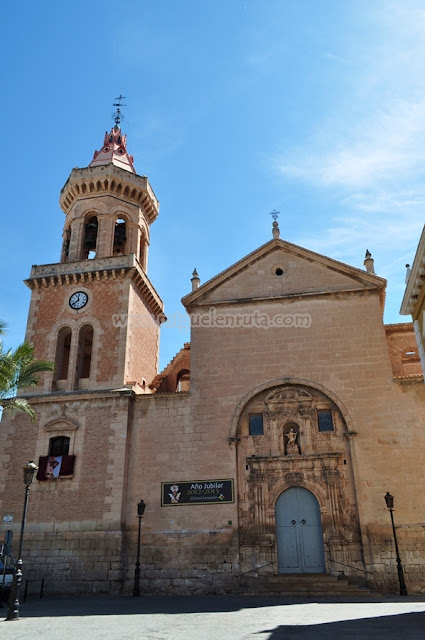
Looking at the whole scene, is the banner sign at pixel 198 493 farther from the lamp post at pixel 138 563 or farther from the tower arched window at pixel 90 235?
the tower arched window at pixel 90 235

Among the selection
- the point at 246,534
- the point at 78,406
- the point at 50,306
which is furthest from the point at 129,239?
the point at 246,534

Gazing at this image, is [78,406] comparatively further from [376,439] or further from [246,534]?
[376,439]

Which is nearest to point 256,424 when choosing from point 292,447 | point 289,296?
point 292,447

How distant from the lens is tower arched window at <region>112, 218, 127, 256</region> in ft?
103

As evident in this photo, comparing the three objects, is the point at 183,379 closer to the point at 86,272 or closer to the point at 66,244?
the point at 86,272

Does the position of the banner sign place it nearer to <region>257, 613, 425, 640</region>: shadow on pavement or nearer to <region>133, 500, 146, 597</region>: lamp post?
<region>133, 500, 146, 597</region>: lamp post

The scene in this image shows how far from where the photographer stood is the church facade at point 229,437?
70.9ft

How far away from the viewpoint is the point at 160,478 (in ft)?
77.0

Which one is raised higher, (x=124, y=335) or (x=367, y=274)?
(x=367, y=274)

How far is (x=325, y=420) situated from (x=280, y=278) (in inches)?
286

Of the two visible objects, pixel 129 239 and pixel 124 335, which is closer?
pixel 124 335

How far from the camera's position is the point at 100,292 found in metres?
28.3

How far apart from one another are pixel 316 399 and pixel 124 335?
970cm

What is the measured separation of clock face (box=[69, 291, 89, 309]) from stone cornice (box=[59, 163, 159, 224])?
637 centimetres
